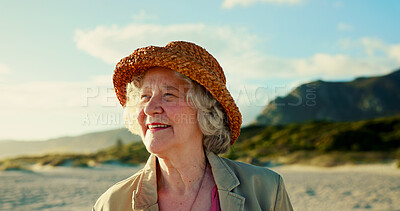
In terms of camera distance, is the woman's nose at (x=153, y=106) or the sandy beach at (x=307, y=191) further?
the sandy beach at (x=307, y=191)

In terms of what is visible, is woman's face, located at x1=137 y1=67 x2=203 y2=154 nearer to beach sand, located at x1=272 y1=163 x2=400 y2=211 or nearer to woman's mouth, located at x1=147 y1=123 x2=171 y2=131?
woman's mouth, located at x1=147 y1=123 x2=171 y2=131

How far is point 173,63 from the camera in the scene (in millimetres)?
1950

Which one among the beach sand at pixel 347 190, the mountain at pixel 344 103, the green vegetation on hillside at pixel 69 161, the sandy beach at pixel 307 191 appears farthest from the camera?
the mountain at pixel 344 103

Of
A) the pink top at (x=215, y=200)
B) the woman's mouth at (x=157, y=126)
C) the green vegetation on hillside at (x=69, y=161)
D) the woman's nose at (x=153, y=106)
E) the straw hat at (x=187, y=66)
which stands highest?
the straw hat at (x=187, y=66)

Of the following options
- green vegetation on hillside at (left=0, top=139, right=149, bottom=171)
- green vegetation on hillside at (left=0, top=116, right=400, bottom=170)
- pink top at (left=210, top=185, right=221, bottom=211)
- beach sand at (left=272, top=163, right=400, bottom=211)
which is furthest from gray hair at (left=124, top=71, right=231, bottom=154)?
green vegetation on hillside at (left=0, top=139, right=149, bottom=171)

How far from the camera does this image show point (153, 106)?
196 cm

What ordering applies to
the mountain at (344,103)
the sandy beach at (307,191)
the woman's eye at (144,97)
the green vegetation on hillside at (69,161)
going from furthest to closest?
the mountain at (344,103) < the green vegetation on hillside at (69,161) < the sandy beach at (307,191) < the woman's eye at (144,97)

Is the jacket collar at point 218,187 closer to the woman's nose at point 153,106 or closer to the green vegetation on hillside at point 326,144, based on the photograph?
the woman's nose at point 153,106

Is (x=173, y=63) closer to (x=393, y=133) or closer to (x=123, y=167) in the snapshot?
(x=123, y=167)

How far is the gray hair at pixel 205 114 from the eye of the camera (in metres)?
2.08

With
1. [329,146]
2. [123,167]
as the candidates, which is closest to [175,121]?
[123,167]

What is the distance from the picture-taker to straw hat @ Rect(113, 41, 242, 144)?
1966mm

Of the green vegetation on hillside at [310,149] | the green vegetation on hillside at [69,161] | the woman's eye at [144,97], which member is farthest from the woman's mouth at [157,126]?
the green vegetation on hillside at [69,161]

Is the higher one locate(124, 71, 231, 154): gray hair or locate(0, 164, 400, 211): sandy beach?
locate(124, 71, 231, 154): gray hair
